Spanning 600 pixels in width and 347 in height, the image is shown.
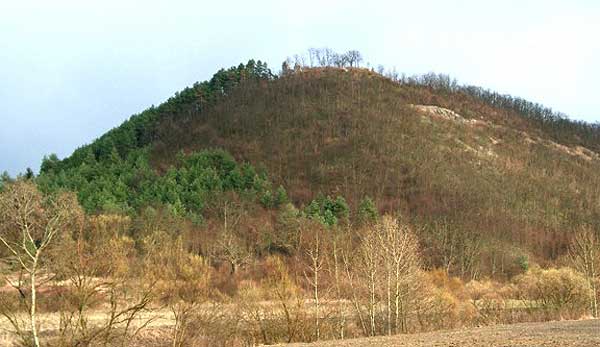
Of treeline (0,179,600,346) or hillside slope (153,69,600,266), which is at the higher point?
hillside slope (153,69,600,266)

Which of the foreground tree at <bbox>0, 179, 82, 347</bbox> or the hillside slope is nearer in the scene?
the foreground tree at <bbox>0, 179, 82, 347</bbox>

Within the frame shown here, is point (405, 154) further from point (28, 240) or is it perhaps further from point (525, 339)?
point (28, 240)

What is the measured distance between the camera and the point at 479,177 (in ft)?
411

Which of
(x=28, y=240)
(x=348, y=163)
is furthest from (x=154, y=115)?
(x=28, y=240)

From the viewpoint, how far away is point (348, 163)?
126 meters

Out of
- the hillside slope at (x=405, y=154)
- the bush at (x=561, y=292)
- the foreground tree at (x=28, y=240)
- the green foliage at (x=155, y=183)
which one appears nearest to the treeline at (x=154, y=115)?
the hillside slope at (x=405, y=154)

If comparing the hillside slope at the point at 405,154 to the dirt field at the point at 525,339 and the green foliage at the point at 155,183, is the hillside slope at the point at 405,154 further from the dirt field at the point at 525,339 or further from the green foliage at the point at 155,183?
the dirt field at the point at 525,339

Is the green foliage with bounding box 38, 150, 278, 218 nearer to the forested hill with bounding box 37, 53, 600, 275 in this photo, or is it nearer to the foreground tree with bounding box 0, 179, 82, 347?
the forested hill with bounding box 37, 53, 600, 275

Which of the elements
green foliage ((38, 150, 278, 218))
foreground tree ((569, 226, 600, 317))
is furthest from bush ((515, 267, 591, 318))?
green foliage ((38, 150, 278, 218))

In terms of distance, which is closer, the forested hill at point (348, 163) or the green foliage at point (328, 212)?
the green foliage at point (328, 212)

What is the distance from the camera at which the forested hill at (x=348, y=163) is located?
9281 centimetres

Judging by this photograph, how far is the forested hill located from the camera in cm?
9281

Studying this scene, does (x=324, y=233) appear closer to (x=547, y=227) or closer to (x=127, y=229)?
(x=127, y=229)

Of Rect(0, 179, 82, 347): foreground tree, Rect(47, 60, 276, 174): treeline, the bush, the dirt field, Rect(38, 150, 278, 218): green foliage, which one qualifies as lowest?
the bush
